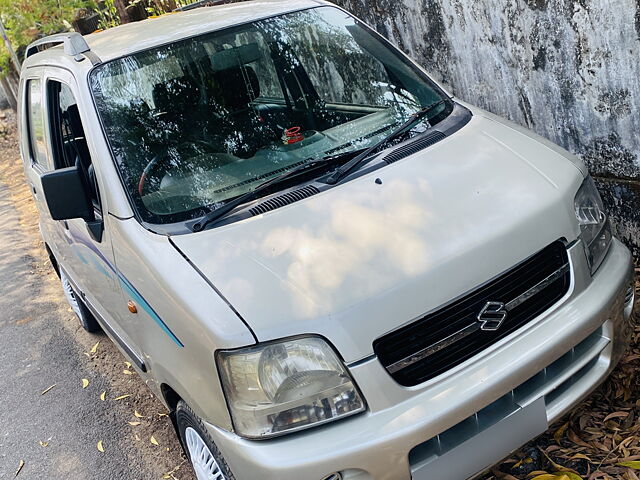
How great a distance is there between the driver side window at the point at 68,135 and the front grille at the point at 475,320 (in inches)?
63.2

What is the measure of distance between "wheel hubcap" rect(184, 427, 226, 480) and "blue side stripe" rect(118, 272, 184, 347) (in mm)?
411

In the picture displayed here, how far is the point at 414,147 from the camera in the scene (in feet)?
9.75

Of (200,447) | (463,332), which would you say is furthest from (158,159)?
(463,332)

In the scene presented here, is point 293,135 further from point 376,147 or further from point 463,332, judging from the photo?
point 463,332

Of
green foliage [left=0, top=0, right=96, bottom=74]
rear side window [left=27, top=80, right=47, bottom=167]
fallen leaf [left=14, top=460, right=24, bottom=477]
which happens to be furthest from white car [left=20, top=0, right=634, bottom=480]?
green foliage [left=0, top=0, right=96, bottom=74]

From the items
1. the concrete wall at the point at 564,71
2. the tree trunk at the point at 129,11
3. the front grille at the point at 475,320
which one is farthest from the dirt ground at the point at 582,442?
the tree trunk at the point at 129,11

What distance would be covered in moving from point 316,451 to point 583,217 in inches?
54.2

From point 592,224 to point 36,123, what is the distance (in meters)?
3.25

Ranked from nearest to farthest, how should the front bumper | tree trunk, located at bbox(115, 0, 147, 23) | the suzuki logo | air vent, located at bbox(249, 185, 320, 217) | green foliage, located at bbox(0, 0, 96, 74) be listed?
the front bumper → the suzuki logo → air vent, located at bbox(249, 185, 320, 217) → tree trunk, located at bbox(115, 0, 147, 23) → green foliage, located at bbox(0, 0, 96, 74)

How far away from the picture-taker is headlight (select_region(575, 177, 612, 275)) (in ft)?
8.72

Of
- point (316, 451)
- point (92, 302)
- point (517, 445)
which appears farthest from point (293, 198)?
point (92, 302)

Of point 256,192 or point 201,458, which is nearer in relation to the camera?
point 201,458

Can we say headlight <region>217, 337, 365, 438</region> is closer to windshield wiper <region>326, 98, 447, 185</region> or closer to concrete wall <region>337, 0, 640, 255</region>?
windshield wiper <region>326, 98, 447, 185</region>

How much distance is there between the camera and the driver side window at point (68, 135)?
3.20 meters
